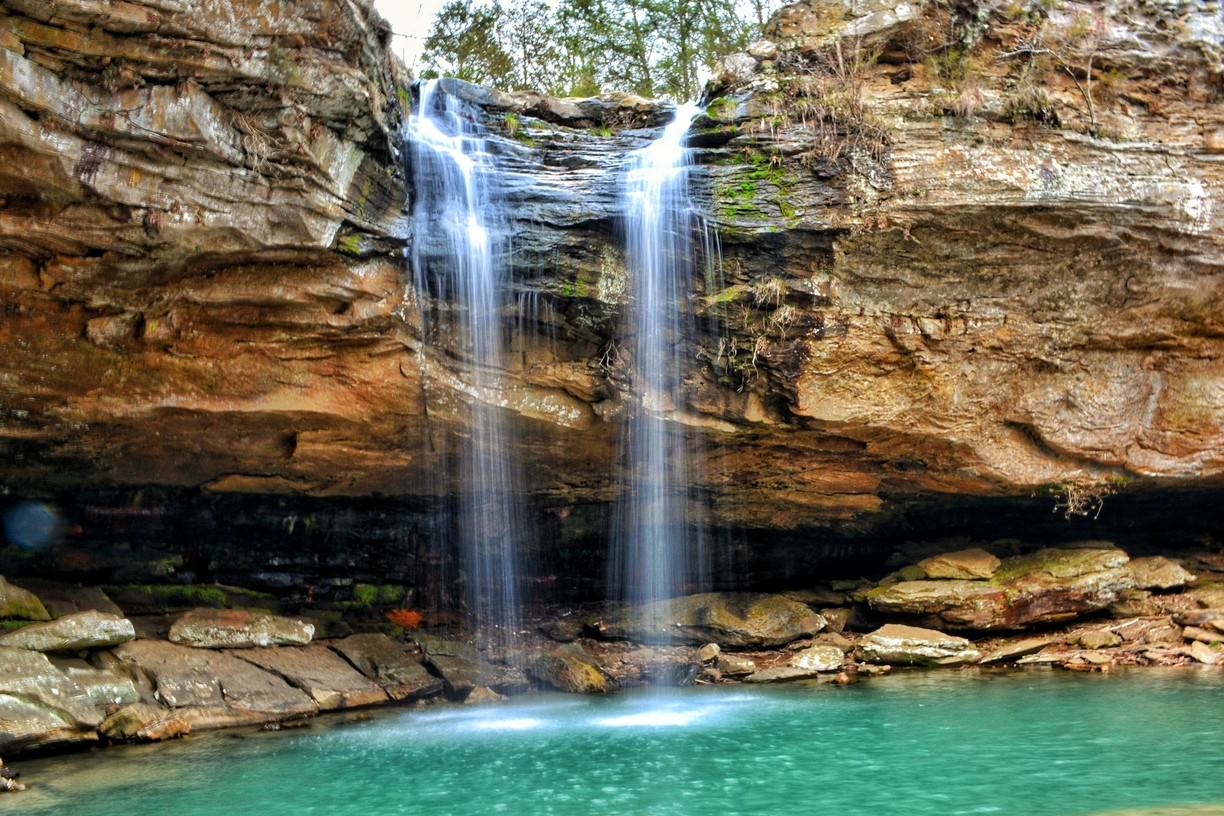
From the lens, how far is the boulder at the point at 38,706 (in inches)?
356

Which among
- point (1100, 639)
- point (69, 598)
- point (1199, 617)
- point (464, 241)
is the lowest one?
point (1100, 639)

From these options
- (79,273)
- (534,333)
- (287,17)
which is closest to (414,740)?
(534,333)

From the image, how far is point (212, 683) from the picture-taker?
449 inches

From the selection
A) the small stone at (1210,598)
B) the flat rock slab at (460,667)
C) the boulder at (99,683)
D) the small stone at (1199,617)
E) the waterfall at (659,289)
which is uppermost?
the waterfall at (659,289)

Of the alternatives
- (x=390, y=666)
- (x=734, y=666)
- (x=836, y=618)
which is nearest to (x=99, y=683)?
(x=390, y=666)

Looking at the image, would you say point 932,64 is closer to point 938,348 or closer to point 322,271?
point 938,348

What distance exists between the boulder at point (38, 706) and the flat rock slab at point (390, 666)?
12.1 feet

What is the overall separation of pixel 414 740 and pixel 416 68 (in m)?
12.6

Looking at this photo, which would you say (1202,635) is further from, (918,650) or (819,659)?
(819,659)

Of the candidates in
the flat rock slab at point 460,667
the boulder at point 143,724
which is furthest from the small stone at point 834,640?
the boulder at point 143,724

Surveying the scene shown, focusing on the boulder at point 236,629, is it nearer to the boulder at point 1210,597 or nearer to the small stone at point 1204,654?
the small stone at point 1204,654

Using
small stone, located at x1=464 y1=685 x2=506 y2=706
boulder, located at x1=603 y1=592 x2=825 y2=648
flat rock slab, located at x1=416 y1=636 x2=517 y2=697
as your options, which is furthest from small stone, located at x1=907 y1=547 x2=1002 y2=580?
small stone, located at x1=464 y1=685 x2=506 y2=706

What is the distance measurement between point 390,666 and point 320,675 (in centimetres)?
109

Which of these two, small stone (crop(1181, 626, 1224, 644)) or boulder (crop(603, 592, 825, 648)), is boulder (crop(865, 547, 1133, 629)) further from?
boulder (crop(603, 592, 825, 648))
